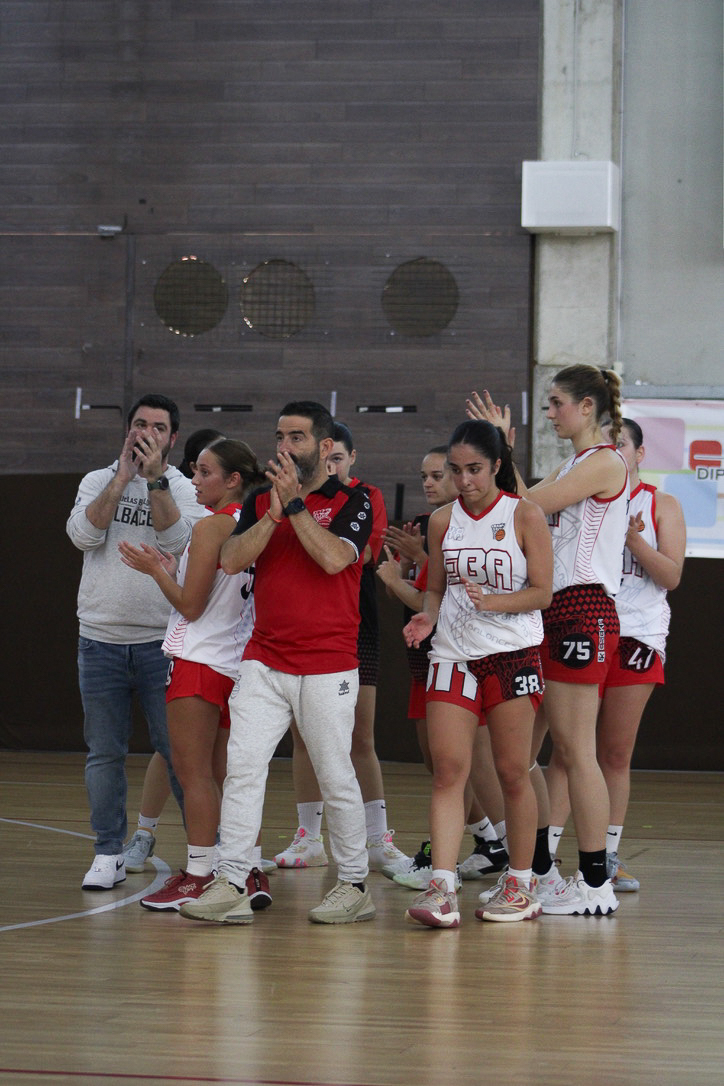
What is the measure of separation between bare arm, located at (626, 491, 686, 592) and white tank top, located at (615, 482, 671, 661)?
0.08ft

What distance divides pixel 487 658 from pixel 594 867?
2.36 feet

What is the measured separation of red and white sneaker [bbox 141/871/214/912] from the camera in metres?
3.99

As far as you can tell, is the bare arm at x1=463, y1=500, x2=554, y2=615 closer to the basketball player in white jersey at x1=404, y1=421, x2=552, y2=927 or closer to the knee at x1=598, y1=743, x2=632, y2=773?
the basketball player in white jersey at x1=404, y1=421, x2=552, y2=927

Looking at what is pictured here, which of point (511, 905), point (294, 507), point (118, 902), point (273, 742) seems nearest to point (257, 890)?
point (118, 902)

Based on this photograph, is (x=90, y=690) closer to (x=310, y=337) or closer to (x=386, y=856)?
(x=386, y=856)

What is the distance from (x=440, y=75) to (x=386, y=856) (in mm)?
5872

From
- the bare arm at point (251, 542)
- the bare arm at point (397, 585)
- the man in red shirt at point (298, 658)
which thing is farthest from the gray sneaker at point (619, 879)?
the bare arm at point (251, 542)

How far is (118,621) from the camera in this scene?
4.40 m

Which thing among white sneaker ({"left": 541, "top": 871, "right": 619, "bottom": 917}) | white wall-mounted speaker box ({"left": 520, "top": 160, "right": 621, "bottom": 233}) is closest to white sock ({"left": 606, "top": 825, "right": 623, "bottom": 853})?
white sneaker ({"left": 541, "top": 871, "right": 619, "bottom": 917})

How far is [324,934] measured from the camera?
12.3 ft

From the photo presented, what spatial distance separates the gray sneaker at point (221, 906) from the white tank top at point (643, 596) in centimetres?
150

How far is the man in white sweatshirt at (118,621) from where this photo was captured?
434cm

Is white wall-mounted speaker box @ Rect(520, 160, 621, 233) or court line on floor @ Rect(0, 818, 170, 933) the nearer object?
court line on floor @ Rect(0, 818, 170, 933)

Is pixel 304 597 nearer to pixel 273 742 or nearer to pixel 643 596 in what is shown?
pixel 273 742
